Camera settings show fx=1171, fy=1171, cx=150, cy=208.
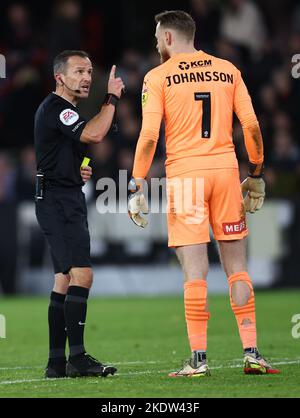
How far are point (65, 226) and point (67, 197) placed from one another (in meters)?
0.21

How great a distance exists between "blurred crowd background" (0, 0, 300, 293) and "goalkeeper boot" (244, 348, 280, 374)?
8434 mm

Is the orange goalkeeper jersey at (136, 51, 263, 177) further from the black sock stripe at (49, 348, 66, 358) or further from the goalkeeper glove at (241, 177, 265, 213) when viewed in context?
the black sock stripe at (49, 348, 66, 358)

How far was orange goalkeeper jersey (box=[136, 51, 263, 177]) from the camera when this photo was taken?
7.95m

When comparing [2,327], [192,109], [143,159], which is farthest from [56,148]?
[2,327]

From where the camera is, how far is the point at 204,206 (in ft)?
26.2

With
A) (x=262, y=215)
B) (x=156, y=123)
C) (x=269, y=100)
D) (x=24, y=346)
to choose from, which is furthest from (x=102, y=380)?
(x=269, y=100)

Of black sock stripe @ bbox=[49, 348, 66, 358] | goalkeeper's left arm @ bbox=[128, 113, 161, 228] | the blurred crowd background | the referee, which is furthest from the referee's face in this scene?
the blurred crowd background

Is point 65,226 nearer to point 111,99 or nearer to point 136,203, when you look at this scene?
point 136,203

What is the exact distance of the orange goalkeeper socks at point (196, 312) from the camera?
7824 millimetres

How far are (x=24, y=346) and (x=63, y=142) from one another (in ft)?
9.95

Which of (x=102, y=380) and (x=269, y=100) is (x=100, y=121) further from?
(x=269, y=100)
